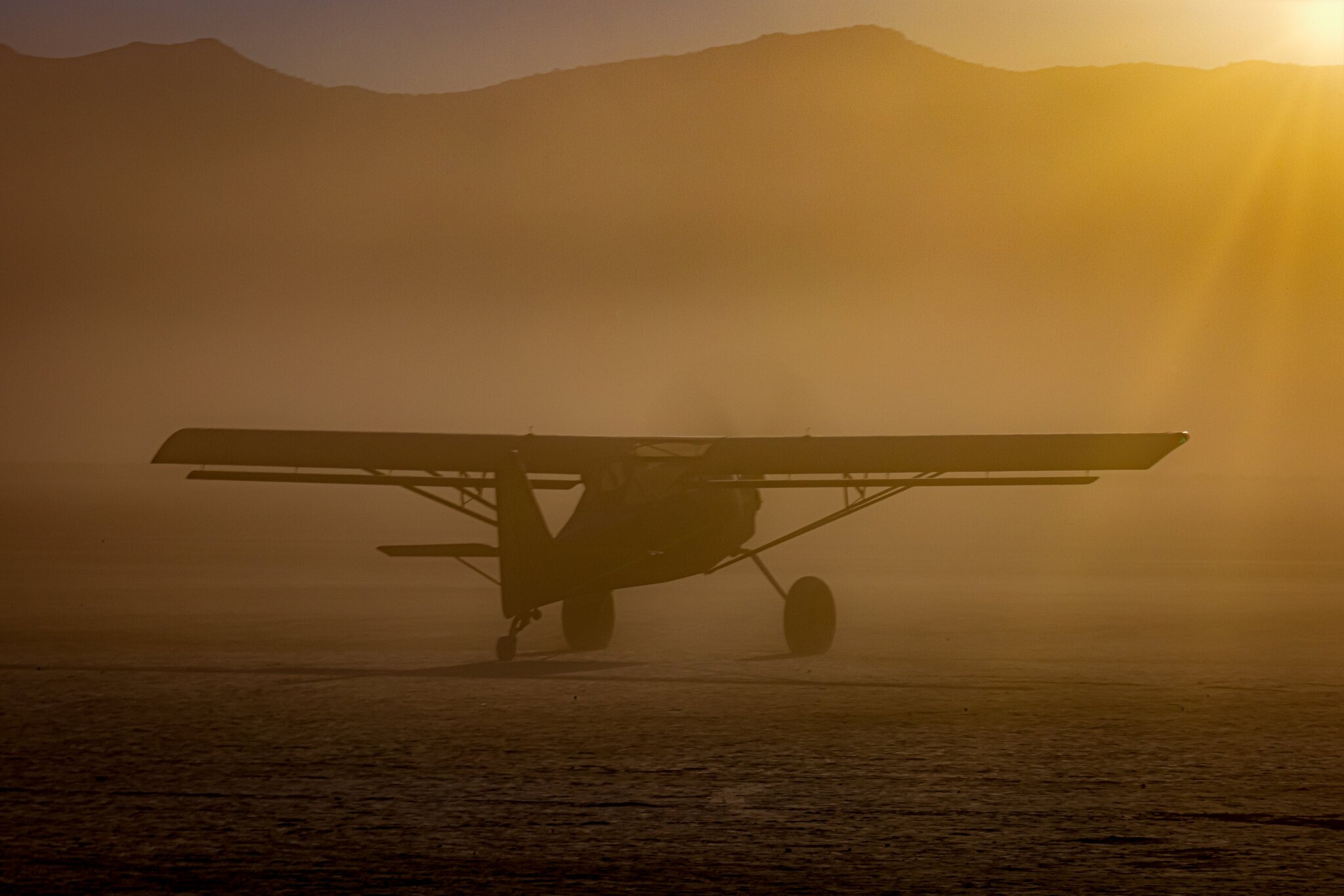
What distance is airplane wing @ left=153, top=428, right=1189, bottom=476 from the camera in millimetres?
18391

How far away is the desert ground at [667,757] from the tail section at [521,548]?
81 centimetres

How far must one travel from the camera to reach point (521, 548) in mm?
16719

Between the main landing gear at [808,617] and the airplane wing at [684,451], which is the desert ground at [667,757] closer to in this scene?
the main landing gear at [808,617]

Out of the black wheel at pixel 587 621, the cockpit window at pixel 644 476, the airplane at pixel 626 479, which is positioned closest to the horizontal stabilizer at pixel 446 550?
the airplane at pixel 626 479

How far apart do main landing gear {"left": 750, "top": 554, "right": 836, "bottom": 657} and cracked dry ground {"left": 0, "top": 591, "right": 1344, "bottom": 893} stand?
198 centimetres

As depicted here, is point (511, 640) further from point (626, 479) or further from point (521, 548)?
point (626, 479)

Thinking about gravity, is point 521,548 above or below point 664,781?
above

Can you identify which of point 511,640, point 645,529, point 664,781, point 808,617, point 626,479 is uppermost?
point 626,479

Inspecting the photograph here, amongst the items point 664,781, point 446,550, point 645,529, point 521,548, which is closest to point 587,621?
point 645,529

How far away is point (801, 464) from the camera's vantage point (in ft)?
63.9

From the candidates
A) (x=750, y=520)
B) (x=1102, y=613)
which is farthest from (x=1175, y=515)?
(x=750, y=520)

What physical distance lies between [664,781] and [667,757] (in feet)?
3.08

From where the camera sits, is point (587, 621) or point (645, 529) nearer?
point (645, 529)

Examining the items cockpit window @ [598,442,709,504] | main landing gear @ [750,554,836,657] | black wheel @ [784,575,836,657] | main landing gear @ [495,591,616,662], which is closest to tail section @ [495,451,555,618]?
cockpit window @ [598,442,709,504]
